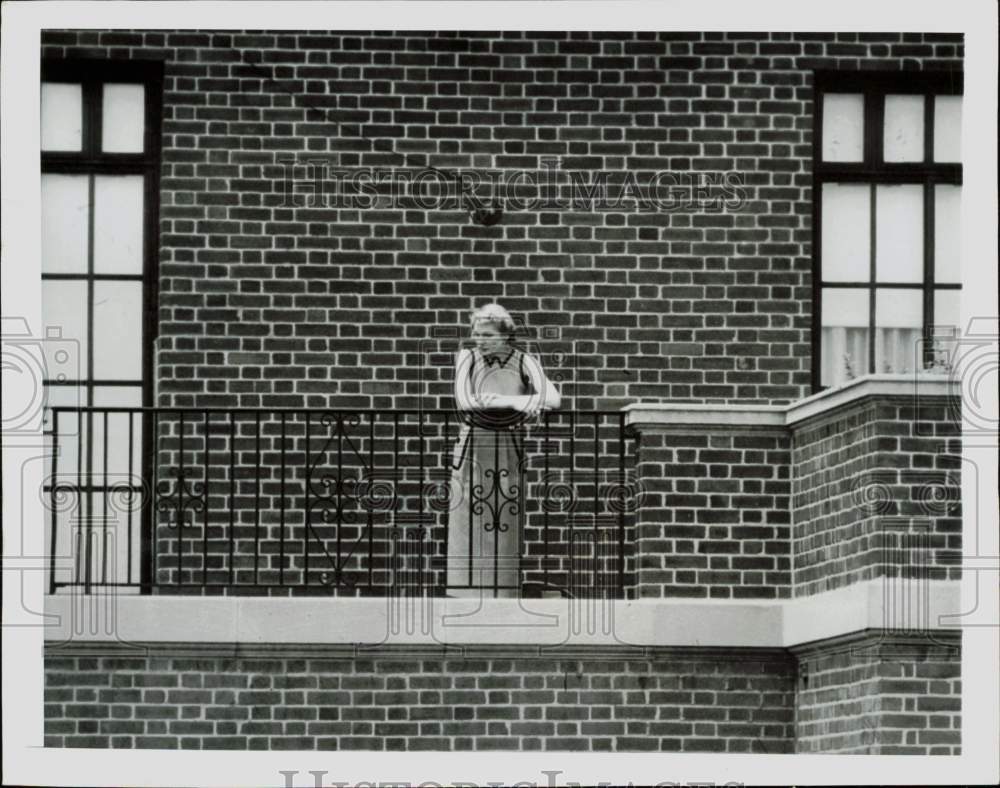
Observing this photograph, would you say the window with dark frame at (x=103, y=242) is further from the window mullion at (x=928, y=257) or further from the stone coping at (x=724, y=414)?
the window mullion at (x=928, y=257)

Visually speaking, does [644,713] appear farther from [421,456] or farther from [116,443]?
[116,443]

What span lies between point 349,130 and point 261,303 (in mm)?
1080

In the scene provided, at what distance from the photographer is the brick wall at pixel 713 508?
13742 millimetres

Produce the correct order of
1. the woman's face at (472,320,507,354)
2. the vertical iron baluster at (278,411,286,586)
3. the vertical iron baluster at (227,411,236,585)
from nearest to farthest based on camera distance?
the vertical iron baluster at (278,411,286,586)
the vertical iron baluster at (227,411,236,585)
the woman's face at (472,320,507,354)

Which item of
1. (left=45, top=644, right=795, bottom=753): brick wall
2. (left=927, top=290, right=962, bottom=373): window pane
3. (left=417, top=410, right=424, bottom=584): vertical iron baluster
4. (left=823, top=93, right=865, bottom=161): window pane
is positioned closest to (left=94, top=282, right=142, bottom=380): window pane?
(left=417, top=410, right=424, bottom=584): vertical iron baluster

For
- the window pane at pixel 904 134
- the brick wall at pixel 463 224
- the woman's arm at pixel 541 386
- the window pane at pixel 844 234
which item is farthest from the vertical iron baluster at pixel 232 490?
the window pane at pixel 904 134

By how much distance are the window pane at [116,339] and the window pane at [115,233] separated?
145mm

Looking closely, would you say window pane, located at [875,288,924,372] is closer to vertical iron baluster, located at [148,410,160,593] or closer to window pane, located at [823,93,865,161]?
window pane, located at [823,93,865,161]

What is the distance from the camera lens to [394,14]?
13562mm

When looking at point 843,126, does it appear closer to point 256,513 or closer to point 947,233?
point 947,233

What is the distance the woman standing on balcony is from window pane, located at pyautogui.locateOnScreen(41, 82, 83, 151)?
2720mm

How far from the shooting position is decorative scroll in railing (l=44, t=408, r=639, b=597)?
14.2 m

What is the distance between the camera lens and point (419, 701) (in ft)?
44.3

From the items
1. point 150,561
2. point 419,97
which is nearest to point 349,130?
point 419,97
